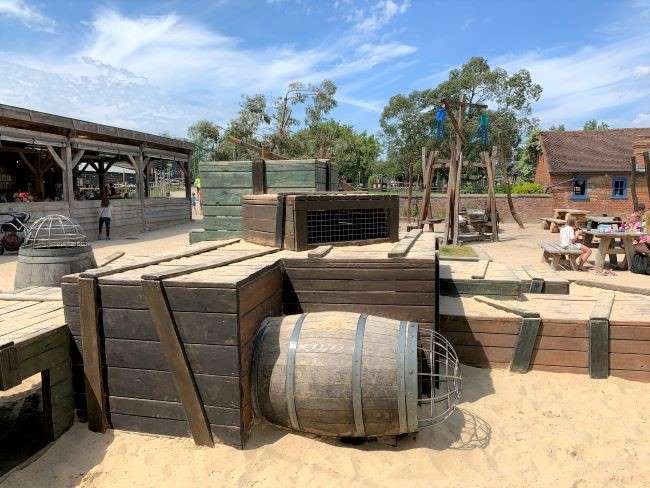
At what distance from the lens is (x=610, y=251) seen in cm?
1052

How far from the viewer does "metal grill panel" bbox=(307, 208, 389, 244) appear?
520 cm

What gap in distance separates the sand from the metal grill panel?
2.15m

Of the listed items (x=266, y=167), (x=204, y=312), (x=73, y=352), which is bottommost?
(x=73, y=352)

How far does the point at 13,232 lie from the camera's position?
1264 centimetres

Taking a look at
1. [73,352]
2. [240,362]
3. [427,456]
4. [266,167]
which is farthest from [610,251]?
[73,352]

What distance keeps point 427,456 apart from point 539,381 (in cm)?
174

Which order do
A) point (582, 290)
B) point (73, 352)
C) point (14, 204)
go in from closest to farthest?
point (73, 352)
point (582, 290)
point (14, 204)

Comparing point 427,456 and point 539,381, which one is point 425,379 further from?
point 539,381

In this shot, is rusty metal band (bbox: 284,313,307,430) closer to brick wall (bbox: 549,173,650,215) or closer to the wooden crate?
the wooden crate

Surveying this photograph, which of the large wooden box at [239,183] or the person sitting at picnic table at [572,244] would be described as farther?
the person sitting at picnic table at [572,244]

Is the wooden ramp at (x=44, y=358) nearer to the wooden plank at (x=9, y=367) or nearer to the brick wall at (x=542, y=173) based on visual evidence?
the wooden plank at (x=9, y=367)

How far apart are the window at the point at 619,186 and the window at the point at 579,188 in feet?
4.84

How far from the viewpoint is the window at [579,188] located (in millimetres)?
26094

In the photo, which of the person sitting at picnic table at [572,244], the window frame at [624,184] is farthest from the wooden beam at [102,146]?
the window frame at [624,184]
